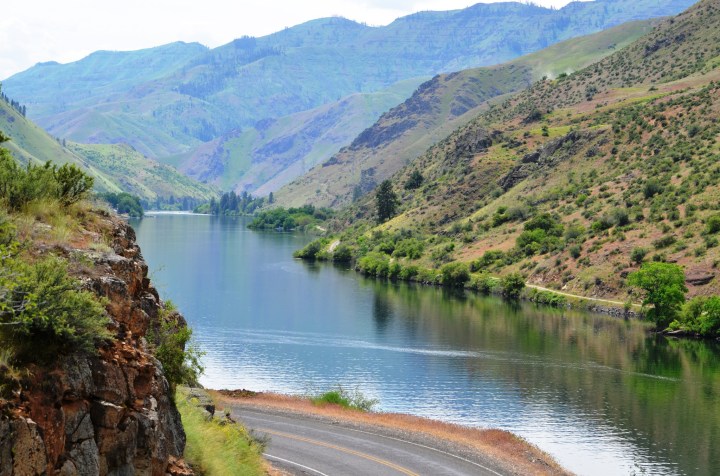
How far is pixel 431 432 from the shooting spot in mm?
46750

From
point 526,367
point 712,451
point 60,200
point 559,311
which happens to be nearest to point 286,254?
point 559,311

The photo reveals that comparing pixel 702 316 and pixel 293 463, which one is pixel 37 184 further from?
pixel 702 316

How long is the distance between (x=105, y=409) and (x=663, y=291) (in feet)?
287

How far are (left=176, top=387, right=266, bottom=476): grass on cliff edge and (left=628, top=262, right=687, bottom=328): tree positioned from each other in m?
73.2

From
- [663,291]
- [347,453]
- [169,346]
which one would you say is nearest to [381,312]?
[663,291]

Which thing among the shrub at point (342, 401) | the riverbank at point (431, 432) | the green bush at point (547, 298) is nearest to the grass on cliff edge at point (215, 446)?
the riverbank at point (431, 432)

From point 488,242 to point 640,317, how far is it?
48275 mm

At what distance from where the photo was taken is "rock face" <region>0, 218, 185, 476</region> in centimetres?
1617

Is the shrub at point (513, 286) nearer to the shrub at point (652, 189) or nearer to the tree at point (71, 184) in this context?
the shrub at point (652, 189)

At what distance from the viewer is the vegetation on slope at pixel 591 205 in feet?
384

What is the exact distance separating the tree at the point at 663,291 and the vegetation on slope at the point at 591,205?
0.46m

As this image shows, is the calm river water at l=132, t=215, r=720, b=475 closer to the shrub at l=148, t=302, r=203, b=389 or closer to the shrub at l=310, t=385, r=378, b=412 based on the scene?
the shrub at l=310, t=385, r=378, b=412

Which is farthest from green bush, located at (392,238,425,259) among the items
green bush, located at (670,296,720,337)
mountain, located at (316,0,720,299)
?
green bush, located at (670,296,720,337)

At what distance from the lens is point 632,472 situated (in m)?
46.2
